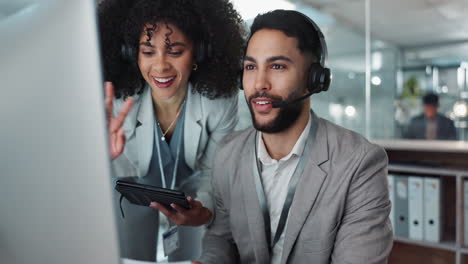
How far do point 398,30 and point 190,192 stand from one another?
377 centimetres

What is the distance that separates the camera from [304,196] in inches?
37.7

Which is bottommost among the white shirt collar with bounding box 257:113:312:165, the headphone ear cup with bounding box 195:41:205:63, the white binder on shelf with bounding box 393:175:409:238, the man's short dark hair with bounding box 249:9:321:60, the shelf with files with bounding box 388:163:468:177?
the white binder on shelf with bounding box 393:175:409:238

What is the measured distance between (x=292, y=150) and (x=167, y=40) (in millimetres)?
443

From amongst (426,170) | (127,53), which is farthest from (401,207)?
(127,53)

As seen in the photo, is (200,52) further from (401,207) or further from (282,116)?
(401,207)

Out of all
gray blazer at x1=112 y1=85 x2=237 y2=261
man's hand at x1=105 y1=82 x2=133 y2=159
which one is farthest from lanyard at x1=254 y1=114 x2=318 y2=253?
man's hand at x1=105 y1=82 x2=133 y2=159

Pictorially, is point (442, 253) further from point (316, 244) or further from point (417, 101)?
point (417, 101)

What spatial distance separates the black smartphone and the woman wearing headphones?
23mm

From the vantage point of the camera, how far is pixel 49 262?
1.23ft

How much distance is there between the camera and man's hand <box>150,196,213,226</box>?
95 centimetres

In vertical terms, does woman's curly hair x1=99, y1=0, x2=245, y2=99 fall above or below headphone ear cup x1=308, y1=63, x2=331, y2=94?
above

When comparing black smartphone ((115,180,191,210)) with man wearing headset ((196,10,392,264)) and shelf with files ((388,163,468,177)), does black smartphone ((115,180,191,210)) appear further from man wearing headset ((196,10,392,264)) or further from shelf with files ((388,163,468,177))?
shelf with files ((388,163,468,177))

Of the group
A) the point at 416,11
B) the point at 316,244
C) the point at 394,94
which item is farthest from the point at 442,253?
the point at 394,94

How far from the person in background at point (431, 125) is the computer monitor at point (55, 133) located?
435cm
